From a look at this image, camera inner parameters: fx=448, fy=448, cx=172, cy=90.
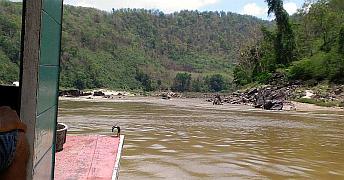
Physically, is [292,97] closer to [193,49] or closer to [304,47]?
[304,47]

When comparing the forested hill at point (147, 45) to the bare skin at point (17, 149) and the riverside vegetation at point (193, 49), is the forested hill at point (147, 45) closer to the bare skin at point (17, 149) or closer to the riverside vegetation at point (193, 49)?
the riverside vegetation at point (193, 49)

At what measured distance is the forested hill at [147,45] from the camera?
72625mm

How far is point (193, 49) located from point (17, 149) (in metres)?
103

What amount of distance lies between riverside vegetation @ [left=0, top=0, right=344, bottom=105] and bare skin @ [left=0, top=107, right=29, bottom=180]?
429mm

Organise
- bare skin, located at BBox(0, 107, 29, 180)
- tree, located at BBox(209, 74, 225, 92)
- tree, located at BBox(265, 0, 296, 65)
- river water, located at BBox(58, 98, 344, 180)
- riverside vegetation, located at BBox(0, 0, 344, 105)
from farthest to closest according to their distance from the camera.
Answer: tree, located at BBox(209, 74, 225, 92)
tree, located at BBox(265, 0, 296, 65)
riverside vegetation, located at BBox(0, 0, 344, 105)
river water, located at BBox(58, 98, 344, 180)
bare skin, located at BBox(0, 107, 29, 180)

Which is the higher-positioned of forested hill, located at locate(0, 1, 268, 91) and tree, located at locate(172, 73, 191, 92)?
forested hill, located at locate(0, 1, 268, 91)

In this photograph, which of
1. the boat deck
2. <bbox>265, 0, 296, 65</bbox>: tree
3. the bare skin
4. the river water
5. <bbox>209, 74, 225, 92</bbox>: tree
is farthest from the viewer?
<bbox>209, 74, 225, 92</bbox>: tree

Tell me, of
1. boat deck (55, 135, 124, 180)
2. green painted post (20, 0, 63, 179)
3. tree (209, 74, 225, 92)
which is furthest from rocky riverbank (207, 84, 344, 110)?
tree (209, 74, 225, 92)

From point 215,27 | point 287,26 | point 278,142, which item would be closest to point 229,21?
point 215,27

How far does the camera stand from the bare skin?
186 centimetres

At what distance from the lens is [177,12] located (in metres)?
123

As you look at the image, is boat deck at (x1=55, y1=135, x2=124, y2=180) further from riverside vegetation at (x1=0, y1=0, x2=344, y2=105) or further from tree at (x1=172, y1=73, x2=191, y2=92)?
tree at (x1=172, y1=73, x2=191, y2=92)

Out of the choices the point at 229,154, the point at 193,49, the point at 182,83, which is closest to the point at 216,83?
the point at 182,83

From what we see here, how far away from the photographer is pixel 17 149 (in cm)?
189
